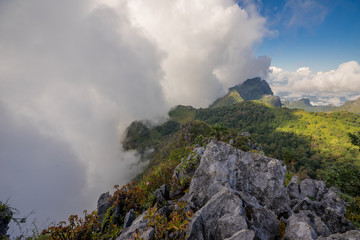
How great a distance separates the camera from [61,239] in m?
6.39

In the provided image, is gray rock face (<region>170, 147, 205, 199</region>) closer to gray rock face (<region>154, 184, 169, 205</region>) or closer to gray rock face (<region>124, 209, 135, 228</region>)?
gray rock face (<region>154, 184, 169, 205</region>)

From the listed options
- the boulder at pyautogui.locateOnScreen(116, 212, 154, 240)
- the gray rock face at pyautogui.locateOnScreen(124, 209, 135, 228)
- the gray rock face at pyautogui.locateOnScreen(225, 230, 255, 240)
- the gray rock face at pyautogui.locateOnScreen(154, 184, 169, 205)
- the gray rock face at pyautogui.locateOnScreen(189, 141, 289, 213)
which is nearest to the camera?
the gray rock face at pyautogui.locateOnScreen(225, 230, 255, 240)

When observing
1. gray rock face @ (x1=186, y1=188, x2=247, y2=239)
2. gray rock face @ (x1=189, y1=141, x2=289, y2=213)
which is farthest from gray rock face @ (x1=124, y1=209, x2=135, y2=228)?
gray rock face @ (x1=186, y1=188, x2=247, y2=239)

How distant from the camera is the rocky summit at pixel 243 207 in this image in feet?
17.3

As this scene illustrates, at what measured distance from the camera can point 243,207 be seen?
605 centimetres

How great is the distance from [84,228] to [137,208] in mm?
2535

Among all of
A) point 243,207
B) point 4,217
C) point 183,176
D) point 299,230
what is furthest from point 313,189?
point 4,217

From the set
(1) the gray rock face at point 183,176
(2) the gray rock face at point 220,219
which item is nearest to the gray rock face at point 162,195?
(1) the gray rock face at point 183,176

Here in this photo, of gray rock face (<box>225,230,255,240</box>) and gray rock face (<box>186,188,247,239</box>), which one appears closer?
gray rock face (<box>225,230,255,240</box>)

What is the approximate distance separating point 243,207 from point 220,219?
3.67 feet

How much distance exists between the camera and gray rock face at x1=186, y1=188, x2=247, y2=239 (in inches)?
208

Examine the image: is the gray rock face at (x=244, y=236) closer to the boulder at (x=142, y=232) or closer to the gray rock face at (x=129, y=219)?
the boulder at (x=142, y=232)

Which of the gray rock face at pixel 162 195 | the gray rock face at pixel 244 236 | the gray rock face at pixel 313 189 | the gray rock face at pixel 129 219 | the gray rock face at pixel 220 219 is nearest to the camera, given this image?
the gray rock face at pixel 244 236

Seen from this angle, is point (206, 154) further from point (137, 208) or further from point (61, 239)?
point (61, 239)
